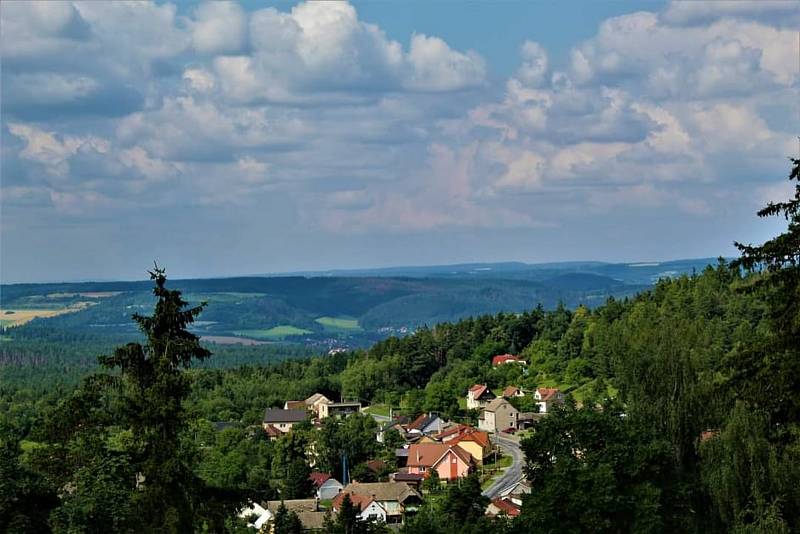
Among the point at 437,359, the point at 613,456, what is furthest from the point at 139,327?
the point at 437,359

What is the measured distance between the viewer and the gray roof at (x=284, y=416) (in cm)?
8856

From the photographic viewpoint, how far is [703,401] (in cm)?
2653

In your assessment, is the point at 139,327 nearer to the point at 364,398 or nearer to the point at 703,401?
the point at 703,401

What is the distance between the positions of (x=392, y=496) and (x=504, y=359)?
153 feet

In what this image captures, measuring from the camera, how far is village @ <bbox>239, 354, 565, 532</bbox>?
52812 millimetres

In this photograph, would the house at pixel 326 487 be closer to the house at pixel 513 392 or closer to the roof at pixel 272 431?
the roof at pixel 272 431

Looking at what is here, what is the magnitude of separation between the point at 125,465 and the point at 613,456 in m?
10.1

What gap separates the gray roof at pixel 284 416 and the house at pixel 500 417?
16.8 metres

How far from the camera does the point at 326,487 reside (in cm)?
6072

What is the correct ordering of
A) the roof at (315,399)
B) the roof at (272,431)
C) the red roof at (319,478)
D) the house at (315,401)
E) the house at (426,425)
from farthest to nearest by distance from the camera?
1. the roof at (315,399)
2. the house at (315,401)
3. the roof at (272,431)
4. the house at (426,425)
5. the red roof at (319,478)

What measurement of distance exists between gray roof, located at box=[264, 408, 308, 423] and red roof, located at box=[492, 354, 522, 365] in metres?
21.4

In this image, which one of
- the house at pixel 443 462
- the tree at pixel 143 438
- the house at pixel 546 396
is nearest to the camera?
the tree at pixel 143 438

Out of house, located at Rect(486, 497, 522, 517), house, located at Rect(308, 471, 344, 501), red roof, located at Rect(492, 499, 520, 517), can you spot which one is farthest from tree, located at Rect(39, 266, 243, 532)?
house, located at Rect(308, 471, 344, 501)

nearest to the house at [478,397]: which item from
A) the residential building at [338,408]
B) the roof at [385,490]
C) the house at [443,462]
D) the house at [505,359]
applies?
the house at [505,359]
